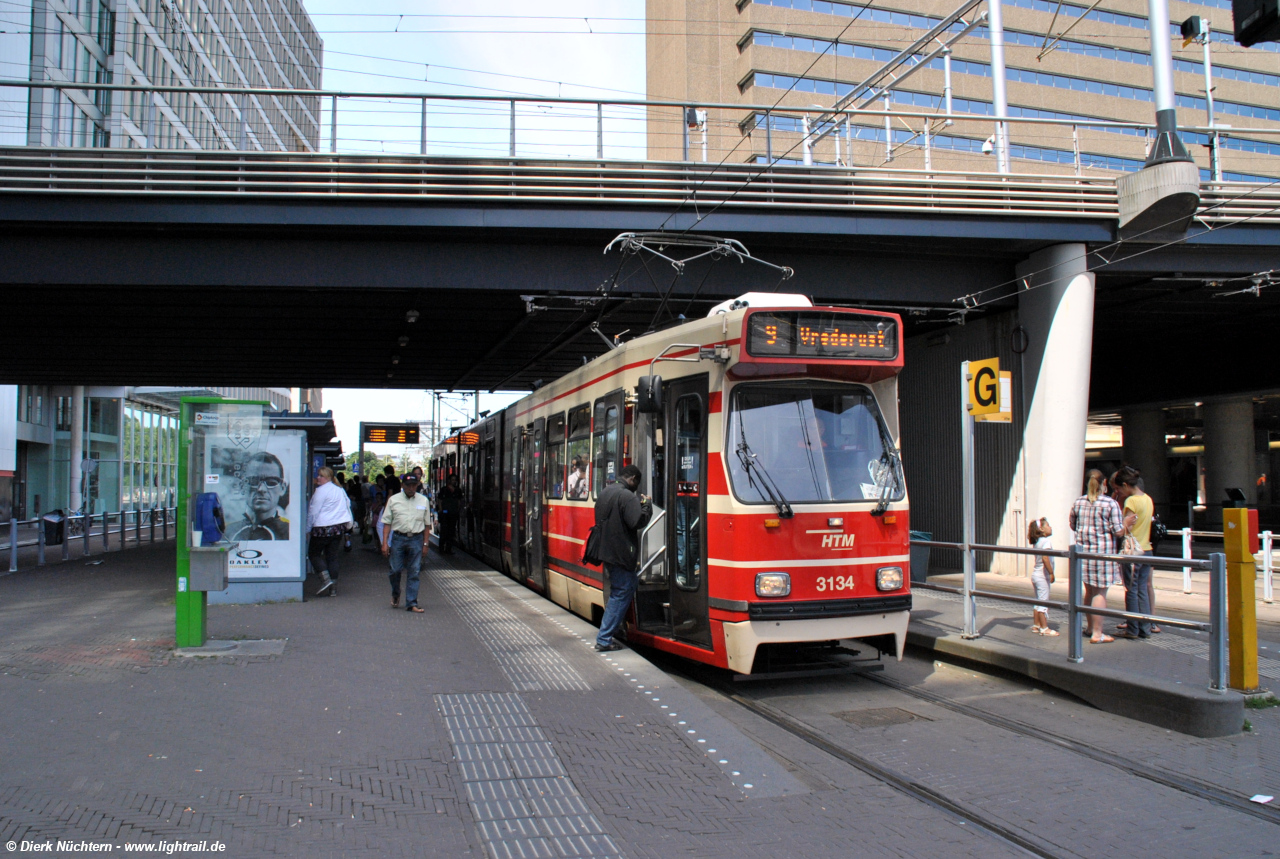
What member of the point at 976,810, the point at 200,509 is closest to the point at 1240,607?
the point at 976,810

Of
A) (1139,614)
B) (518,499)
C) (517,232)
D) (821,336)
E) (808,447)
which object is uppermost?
(517,232)

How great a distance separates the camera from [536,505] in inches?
539

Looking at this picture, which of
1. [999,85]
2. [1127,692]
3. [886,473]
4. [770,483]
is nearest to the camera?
[1127,692]

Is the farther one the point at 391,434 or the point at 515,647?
the point at 391,434

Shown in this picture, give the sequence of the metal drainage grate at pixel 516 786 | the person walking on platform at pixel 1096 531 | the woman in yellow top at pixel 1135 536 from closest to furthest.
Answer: the metal drainage grate at pixel 516 786 < the woman in yellow top at pixel 1135 536 < the person walking on platform at pixel 1096 531

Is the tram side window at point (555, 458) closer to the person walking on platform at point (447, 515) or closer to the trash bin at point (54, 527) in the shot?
the person walking on platform at point (447, 515)

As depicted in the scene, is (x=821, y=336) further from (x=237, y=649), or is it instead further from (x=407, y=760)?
(x=237, y=649)

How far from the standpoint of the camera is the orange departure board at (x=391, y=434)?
95.1ft

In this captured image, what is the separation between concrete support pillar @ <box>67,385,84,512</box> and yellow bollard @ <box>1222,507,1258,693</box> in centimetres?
4880

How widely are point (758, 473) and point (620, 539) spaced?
1.47m

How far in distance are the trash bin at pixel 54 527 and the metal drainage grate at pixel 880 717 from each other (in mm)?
18448

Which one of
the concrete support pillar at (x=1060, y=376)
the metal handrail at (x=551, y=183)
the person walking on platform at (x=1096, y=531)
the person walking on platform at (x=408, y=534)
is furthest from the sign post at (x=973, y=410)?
the concrete support pillar at (x=1060, y=376)

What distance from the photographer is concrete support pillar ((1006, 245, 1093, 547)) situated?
1532 cm

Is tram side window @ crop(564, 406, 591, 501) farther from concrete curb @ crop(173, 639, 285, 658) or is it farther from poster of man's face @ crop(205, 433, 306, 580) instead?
concrete curb @ crop(173, 639, 285, 658)
